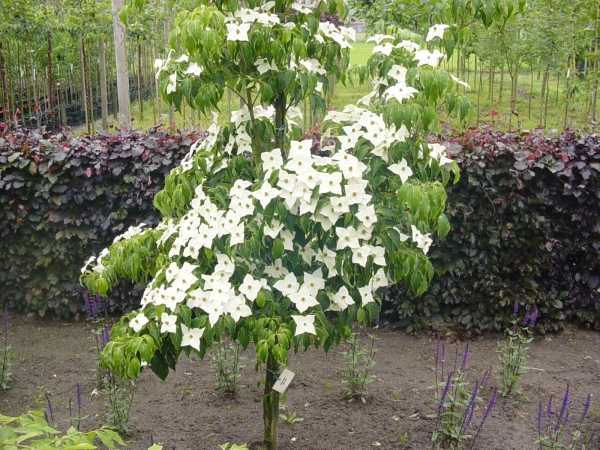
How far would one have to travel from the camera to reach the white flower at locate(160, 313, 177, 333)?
242 centimetres

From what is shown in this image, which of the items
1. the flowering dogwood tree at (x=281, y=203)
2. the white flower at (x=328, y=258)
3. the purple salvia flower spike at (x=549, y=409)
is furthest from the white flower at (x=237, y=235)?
the purple salvia flower spike at (x=549, y=409)

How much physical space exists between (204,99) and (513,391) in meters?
2.67

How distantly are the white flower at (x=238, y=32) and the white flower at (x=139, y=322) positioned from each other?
3.55 feet

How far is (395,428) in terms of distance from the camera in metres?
3.63

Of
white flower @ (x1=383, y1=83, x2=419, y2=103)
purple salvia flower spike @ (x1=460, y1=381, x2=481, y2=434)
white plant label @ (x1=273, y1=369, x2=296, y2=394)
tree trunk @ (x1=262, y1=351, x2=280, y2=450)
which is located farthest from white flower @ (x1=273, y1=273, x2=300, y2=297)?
purple salvia flower spike @ (x1=460, y1=381, x2=481, y2=434)

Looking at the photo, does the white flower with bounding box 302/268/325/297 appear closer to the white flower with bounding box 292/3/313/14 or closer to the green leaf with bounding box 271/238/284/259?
the green leaf with bounding box 271/238/284/259

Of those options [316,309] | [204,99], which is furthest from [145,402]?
[204,99]

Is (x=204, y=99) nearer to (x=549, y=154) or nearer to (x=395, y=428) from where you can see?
(x=395, y=428)

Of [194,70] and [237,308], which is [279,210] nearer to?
[237,308]

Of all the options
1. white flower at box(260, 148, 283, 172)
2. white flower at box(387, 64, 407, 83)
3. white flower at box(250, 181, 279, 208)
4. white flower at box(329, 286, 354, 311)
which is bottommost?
white flower at box(329, 286, 354, 311)

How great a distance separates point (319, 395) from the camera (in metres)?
4.04

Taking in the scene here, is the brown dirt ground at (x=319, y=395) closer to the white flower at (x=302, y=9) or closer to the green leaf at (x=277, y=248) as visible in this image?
the green leaf at (x=277, y=248)

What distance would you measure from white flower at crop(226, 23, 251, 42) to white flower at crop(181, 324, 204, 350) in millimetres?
1080

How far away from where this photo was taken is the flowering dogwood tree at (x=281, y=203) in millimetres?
2408
